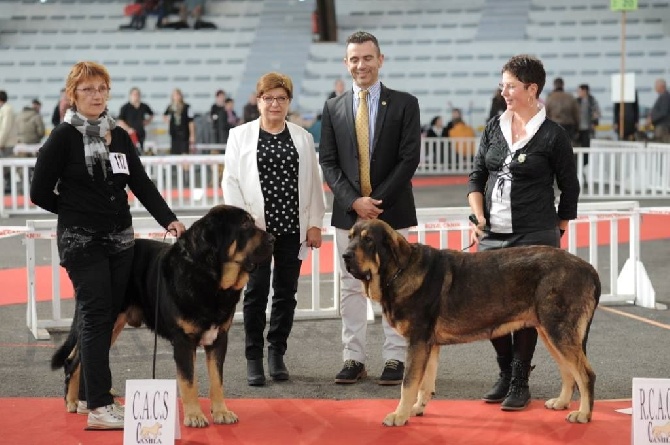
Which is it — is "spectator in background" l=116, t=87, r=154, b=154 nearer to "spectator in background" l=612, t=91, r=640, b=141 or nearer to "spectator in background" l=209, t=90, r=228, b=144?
"spectator in background" l=209, t=90, r=228, b=144

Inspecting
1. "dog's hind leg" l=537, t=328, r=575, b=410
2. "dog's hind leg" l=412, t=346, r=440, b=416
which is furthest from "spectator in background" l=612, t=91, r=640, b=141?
"dog's hind leg" l=412, t=346, r=440, b=416

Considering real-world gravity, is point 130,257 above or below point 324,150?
below

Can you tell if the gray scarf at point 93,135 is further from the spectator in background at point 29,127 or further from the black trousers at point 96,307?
the spectator in background at point 29,127

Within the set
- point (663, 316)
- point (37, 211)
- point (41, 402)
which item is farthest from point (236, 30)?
point (41, 402)

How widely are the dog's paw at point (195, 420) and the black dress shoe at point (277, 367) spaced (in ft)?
3.28

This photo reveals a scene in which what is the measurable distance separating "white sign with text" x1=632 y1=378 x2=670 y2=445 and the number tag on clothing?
237 cm

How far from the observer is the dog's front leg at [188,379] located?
4535mm

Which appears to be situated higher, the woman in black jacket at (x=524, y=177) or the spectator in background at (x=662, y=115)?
the spectator in background at (x=662, y=115)

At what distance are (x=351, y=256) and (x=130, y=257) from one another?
1.01 m

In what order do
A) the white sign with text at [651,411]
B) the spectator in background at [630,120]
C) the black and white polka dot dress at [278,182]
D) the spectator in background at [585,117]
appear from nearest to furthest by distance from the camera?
the white sign with text at [651,411]
the black and white polka dot dress at [278,182]
the spectator in background at [585,117]
the spectator in background at [630,120]

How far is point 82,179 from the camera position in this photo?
4.40m

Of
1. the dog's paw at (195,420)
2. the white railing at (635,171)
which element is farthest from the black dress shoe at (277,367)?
the white railing at (635,171)

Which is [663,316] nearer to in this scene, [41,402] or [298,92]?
[41,402]

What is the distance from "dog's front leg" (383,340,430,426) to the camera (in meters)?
4.55
